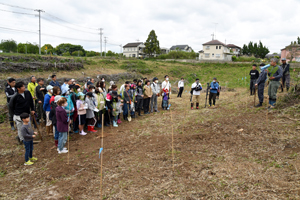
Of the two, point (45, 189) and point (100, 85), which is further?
point (100, 85)

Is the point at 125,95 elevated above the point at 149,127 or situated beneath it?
elevated above

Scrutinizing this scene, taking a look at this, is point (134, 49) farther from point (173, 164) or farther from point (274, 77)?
point (173, 164)

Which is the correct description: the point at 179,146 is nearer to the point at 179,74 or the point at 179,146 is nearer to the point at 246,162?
the point at 246,162

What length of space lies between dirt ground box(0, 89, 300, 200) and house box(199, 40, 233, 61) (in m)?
50.4

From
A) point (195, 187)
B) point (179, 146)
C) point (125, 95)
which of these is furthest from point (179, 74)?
point (195, 187)

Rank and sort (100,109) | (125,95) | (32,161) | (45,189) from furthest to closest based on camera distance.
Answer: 1. (125,95)
2. (100,109)
3. (32,161)
4. (45,189)

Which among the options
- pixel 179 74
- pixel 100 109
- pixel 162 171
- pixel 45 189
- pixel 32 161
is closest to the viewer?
pixel 45 189

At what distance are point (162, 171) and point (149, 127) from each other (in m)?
3.66

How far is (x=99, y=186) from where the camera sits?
4348mm

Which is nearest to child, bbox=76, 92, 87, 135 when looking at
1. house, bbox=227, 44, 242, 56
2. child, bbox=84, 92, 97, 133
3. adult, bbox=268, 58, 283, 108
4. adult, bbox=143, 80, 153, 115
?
child, bbox=84, 92, 97, 133

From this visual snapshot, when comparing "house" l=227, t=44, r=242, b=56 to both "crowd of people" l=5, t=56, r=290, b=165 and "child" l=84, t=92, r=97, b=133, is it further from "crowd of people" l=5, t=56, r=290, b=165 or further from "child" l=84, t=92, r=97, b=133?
"child" l=84, t=92, r=97, b=133

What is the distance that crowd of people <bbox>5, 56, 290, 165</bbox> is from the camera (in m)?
6.00

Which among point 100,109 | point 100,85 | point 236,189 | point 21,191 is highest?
point 100,85

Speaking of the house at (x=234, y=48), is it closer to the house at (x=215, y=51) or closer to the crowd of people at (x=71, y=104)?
the house at (x=215, y=51)
